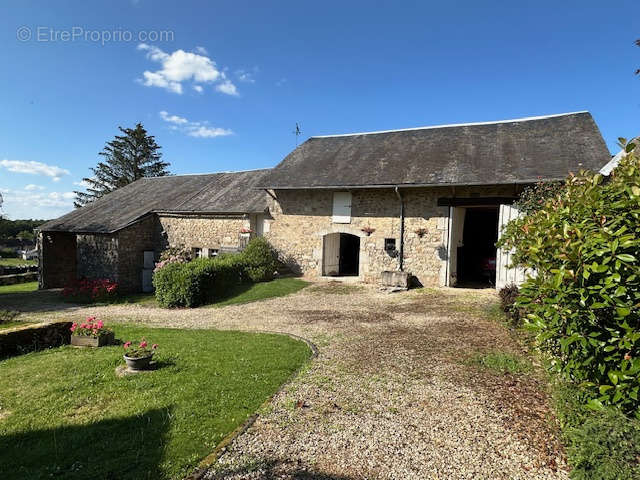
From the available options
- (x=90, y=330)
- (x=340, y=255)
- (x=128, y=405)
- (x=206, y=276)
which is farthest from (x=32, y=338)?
(x=340, y=255)

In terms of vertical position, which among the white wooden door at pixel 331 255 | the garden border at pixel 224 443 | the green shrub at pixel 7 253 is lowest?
the green shrub at pixel 7 253

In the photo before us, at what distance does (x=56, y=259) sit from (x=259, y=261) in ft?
35.5

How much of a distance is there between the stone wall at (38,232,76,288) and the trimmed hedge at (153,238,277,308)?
8005 millimetres

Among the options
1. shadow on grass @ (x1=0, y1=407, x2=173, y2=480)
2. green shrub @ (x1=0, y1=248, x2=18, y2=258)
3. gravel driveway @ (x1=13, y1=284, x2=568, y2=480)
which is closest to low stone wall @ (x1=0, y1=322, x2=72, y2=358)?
shadow on grass @ (x1=0, y1=407, x2=173, y2=480)

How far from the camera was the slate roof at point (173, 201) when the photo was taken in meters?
15.2

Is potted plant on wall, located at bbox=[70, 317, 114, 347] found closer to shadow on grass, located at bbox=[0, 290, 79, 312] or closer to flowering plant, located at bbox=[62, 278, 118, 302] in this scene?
shadow on grass, located at bbox=[0, 290, 79, 312]

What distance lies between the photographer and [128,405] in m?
4.05

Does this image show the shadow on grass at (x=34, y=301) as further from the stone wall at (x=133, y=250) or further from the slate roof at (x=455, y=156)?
the slate roof at (x=455, y=156)

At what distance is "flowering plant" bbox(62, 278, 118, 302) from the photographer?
13411 mm

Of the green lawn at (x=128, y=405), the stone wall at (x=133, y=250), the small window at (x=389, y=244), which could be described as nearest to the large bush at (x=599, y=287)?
the green lawn at (x=128, y=405)

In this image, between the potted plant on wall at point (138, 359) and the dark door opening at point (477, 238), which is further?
the dark door opening at point (477, 238)

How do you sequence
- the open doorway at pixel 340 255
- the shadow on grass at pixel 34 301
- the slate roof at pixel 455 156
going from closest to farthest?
the slate roof at pixel 455 156 → the shadow on grass at pixel 34 301 → the open doorway at pixel 340 255

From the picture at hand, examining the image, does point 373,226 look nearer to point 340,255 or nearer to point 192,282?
point 340,255

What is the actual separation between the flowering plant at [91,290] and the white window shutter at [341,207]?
8.63 m
